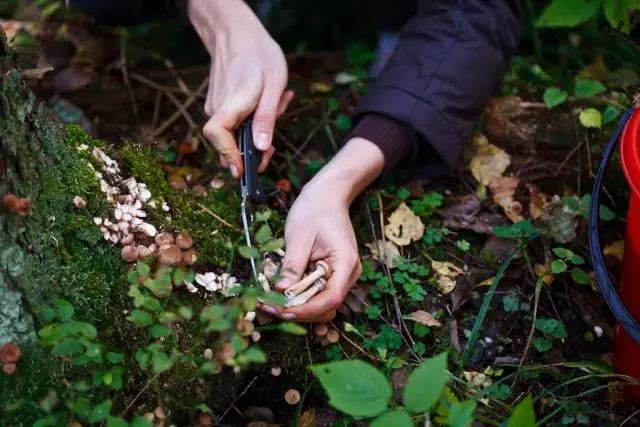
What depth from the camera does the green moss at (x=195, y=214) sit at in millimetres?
1783

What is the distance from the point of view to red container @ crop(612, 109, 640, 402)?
150 cm

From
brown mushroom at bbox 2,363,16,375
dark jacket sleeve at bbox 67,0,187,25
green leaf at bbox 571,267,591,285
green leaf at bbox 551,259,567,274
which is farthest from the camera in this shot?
dark jacket sleeve at bbox 67,0,187,25

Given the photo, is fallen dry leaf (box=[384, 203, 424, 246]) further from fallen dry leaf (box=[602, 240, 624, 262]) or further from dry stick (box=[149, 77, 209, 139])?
dry stick (box=[149, 77, 209, 139])

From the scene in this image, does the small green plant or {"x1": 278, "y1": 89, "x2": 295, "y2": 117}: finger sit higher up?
the small green plant

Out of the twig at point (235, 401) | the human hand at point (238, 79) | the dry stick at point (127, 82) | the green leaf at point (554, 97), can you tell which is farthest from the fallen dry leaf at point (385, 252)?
the dry stick at point (127, 82)

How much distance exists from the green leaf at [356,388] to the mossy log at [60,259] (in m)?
0.45

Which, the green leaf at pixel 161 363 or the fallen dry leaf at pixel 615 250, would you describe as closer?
the green leaf at pixel 161 363

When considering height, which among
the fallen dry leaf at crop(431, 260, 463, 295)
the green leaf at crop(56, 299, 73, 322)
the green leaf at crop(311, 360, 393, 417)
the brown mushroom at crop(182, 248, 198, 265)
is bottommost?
the fallen dry leaf at crop(431, 260, 463, 295)

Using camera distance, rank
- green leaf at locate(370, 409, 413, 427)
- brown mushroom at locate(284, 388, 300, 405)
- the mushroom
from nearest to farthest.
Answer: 1. green leaf at locate(370, 409, 413, 427)
2. the mushroom
3. brown mushroom at locate(284, 388, 300, 405)

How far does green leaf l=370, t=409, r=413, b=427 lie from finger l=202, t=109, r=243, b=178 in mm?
818

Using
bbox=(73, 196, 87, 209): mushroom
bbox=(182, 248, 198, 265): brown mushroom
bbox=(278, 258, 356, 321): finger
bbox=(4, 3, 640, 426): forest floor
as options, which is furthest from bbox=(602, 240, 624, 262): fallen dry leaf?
bbox=(73, 196, 87, 209): mushroom

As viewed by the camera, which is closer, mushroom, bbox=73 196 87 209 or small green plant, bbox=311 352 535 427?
small green plant, bbox=311 352 535 427

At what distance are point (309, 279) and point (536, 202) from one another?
849mm

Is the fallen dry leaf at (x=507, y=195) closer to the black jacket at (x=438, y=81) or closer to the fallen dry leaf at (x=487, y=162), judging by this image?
the fallen dry leaf at (x=487, y=162)
